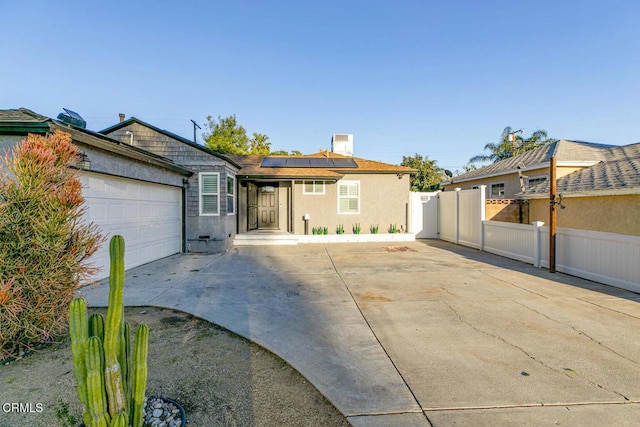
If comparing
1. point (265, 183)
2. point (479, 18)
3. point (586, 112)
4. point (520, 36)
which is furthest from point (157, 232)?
point (586, 112)

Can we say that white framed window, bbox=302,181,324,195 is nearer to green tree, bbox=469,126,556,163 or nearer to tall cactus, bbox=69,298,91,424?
tall cactus, bbox=69,298,91,424

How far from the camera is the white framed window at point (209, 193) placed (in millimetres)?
10242

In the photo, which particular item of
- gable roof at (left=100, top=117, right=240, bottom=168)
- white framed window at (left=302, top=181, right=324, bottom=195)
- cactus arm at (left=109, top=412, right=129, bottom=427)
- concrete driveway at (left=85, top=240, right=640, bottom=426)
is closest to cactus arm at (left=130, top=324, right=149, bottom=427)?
cactus arm at (left=109, top=412, right=129, bottom=427)

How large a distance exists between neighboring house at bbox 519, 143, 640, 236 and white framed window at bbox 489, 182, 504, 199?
4.48 m

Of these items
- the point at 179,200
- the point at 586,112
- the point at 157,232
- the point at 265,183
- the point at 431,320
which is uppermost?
the point at 586,112

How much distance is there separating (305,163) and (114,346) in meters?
12.8

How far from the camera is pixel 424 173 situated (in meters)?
29.5

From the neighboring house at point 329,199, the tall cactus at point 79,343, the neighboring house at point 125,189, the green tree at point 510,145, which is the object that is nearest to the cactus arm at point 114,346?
the tall cactus at point 79,343

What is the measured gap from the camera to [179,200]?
9.95 m

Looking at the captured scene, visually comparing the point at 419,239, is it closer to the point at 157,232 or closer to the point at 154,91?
the point at 157,232

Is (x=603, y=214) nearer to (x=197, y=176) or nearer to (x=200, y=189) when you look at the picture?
(x=200, y=189)

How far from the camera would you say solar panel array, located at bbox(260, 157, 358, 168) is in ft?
44.5

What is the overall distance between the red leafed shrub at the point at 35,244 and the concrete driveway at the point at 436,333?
5.21 ft

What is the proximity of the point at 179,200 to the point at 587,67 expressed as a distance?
16.7m
